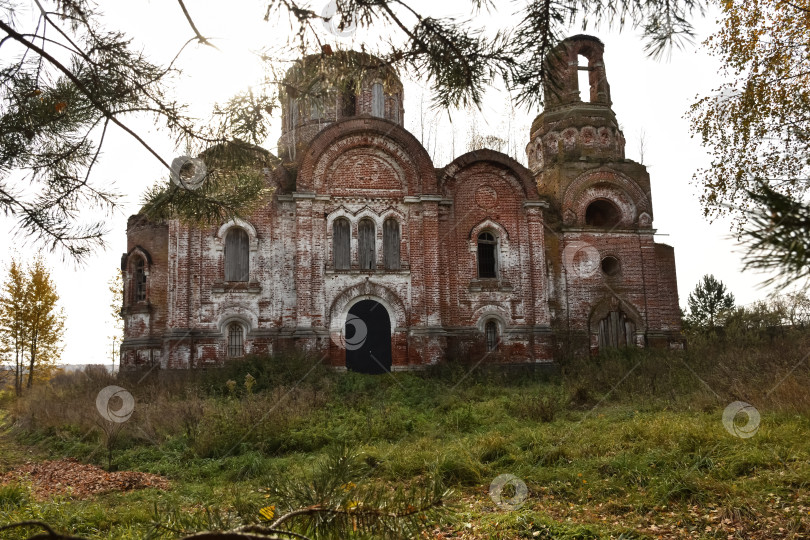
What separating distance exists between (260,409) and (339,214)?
784cm

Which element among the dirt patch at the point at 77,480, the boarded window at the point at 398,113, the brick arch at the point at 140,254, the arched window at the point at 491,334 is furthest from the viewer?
the boarded window at the point at 398,113

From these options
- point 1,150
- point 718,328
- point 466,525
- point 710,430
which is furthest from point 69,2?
point 718,328

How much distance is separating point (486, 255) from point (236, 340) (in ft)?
26.7

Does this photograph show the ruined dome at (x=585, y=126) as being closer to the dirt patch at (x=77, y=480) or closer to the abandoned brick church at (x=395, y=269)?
the abandoned brick church at (x=395, y=269)

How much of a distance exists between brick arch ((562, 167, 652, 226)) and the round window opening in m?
1.36

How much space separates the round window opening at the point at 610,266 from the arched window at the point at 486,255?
13.1ft

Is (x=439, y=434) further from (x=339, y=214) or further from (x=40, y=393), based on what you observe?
(x=40, y=393)

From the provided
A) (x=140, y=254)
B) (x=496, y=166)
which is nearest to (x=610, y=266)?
(x=496, y=166)

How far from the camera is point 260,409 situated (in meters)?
10.9

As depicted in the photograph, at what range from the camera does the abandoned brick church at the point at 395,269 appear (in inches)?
664

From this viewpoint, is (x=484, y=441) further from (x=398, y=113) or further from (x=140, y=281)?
(x=398, y=113)

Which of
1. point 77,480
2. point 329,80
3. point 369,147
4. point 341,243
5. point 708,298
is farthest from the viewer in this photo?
point 708,298

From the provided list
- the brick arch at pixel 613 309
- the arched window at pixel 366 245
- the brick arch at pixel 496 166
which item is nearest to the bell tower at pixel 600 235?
the brick arch at pixel 613 309

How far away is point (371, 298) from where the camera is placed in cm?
1717
